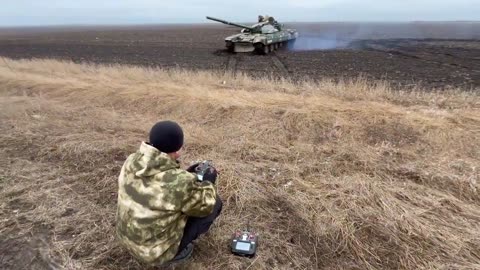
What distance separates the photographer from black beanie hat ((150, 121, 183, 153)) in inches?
111

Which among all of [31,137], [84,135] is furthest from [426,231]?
[31,137]

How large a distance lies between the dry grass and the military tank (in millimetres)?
13706

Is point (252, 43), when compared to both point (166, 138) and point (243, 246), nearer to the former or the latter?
point (243, 246)

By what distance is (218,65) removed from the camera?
59.1 feet

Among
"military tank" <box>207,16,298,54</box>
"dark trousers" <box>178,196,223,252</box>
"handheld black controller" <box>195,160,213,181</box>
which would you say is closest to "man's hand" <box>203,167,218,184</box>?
"handheld black controller" <box>195,160,213,181</box>

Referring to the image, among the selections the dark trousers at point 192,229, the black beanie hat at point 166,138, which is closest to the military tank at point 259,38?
the dark trousers at point 192,229

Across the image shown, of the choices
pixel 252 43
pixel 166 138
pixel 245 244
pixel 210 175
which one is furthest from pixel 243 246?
pixel 252 43

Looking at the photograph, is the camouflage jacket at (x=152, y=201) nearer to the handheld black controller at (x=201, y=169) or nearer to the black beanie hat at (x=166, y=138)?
the black beanie hat at (x=166, y=138)

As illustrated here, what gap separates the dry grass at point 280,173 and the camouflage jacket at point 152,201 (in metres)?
0.63

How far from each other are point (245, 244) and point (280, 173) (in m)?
1.73

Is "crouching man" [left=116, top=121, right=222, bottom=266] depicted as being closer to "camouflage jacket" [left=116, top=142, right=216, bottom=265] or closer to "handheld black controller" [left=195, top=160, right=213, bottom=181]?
"camouflage jacket" [left=116, top=142, right=216, bottom=265]

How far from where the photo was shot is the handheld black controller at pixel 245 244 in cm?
354

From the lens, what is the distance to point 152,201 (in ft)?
9.20

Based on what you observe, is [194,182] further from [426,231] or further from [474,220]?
[474,220]
